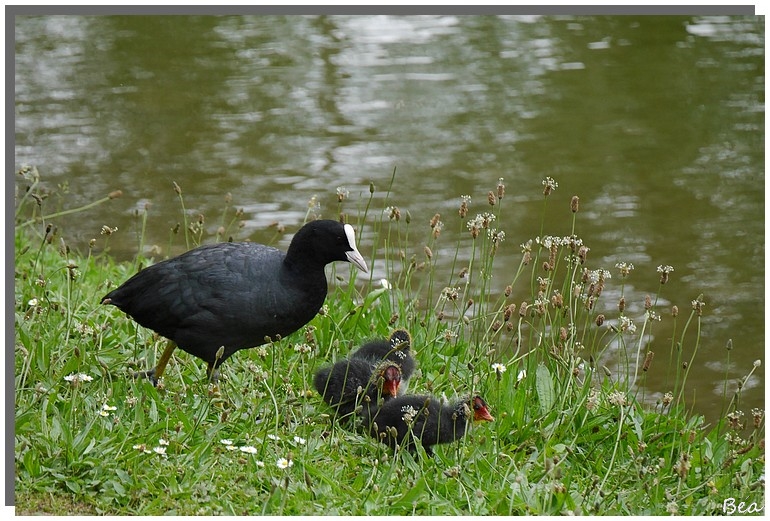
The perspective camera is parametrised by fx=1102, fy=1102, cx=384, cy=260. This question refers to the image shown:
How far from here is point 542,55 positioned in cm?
1138

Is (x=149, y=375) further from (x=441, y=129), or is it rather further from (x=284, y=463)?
(x=441, y=129)

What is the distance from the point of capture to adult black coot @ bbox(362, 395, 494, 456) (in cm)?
446

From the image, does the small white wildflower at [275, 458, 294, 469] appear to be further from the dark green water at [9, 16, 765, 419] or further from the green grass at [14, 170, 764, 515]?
the dark green water at [9, 16, 765, 419]

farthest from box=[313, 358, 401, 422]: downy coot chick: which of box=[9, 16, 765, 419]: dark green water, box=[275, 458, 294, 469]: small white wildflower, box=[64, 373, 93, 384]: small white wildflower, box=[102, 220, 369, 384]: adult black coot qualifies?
box=[9, 16, 765, 419]: dark green water

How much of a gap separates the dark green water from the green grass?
127cm

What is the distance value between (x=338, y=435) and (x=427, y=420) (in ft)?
1.51

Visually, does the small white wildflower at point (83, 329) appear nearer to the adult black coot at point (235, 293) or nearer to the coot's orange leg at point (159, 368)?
the adult black coot at point (235, 293)

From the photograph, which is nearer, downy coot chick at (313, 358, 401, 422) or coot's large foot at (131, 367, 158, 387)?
downy coot chick at (313, 358, 401, 422)

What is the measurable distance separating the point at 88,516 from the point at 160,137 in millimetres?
6014

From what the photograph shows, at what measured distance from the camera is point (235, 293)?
15.5ft

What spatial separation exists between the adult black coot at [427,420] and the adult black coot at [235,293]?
23.6 inches

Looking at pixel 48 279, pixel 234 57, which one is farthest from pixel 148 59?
pixel 48 279

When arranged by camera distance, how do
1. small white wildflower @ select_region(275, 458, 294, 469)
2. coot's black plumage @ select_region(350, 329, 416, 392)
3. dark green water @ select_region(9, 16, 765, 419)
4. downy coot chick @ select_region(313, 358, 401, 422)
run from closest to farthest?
small white wildflower @ select_region(275, 458, 294, 469) < downy coot chick @ select_region(313, 358, 401, 422) < coot's black plumage @ select_region(350, 329, 416, 392) < dark green water @ select_region(9, 16, 765, 419)

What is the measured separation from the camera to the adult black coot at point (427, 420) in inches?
176
